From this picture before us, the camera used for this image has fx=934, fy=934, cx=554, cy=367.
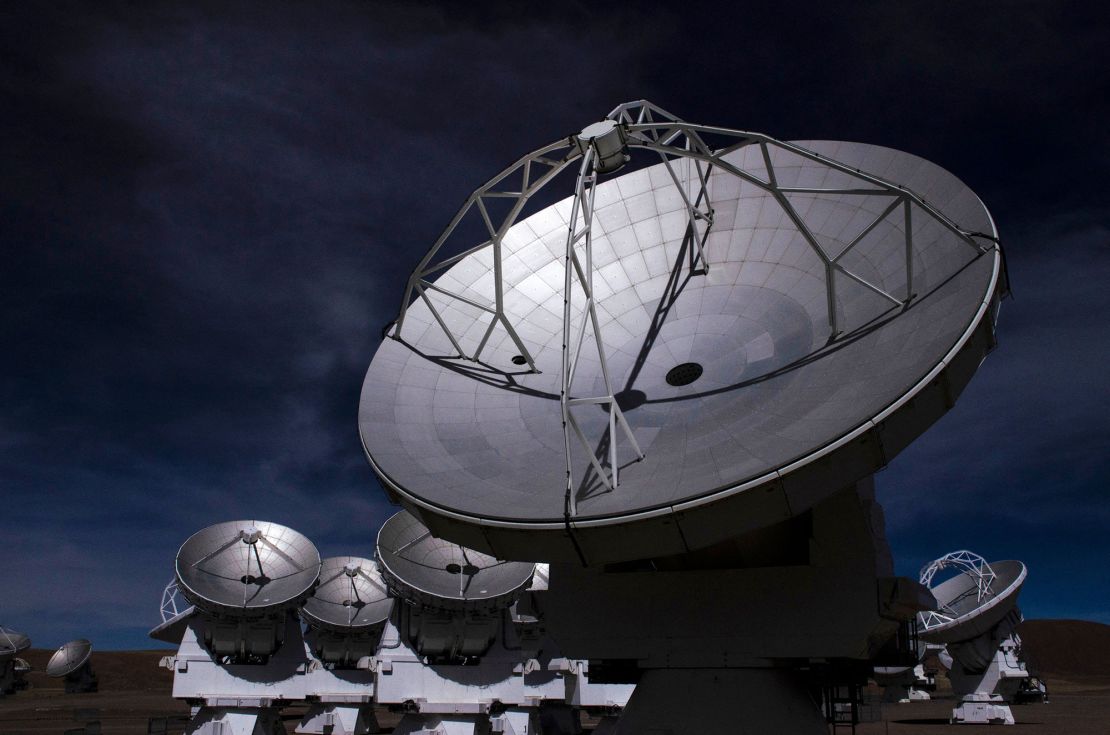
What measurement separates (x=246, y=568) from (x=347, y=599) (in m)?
6.11

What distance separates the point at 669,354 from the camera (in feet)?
59.4

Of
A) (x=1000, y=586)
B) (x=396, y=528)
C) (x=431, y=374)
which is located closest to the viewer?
(x=431, y=374)

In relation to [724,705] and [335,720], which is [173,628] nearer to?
[335,720]

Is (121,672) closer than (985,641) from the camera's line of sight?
No

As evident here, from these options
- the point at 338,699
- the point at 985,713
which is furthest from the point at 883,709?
the point at 338,699

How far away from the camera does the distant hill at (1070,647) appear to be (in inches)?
5517

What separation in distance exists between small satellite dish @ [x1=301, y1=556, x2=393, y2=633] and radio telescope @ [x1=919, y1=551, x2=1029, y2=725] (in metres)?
26.5

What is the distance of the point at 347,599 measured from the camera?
1645 inches

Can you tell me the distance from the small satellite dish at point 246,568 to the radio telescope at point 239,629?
4cm

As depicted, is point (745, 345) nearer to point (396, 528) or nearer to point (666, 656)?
point (666, 656)

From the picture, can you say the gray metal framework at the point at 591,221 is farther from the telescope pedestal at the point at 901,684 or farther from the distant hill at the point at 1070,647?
the distant hill at the point at 1070,647

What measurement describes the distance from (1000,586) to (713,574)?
1576 inches

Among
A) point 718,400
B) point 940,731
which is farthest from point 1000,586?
point 718,400

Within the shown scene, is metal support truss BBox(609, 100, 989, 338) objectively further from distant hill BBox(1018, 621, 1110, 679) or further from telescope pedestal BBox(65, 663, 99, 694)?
distant hill BBox(1018, 621, 1110, 679)
